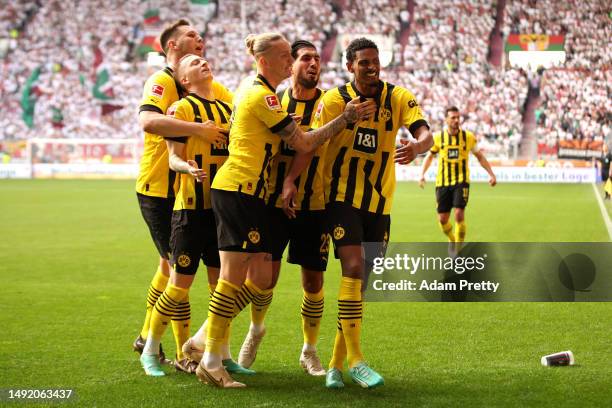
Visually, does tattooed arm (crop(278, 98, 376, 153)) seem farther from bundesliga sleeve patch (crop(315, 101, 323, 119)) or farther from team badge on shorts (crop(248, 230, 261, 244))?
team badge on shorts (crop(248, 230, 261, 244))

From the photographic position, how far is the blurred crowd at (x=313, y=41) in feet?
128

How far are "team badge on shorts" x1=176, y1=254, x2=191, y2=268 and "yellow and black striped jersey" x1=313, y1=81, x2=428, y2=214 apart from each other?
104cm

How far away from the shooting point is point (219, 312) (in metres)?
5.91

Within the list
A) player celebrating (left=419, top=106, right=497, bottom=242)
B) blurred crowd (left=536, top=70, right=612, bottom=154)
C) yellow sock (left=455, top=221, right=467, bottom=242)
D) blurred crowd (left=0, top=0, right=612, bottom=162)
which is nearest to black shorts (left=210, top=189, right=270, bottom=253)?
yellow sock (left=455, top=221, right=467, bottom=242)

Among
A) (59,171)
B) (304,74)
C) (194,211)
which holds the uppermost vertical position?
(304,74)

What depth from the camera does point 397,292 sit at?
9.27m

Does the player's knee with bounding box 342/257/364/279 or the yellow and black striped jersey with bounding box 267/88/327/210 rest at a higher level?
the yellow and black striped jersey with bounding box 267/88/327/210

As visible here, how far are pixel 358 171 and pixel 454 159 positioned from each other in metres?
8.65

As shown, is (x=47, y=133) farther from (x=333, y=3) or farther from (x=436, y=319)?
(x=436, y=319)

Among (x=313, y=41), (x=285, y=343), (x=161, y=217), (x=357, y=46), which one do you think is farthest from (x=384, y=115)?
(x=313, y=41)

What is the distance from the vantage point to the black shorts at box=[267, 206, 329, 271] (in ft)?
20.6

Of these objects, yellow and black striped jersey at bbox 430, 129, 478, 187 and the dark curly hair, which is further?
yellow and black striped jersey at bbox 430, 129, 478, 187

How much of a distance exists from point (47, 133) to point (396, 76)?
53.5ft

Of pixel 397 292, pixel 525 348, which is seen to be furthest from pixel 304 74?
pixel 397 292
